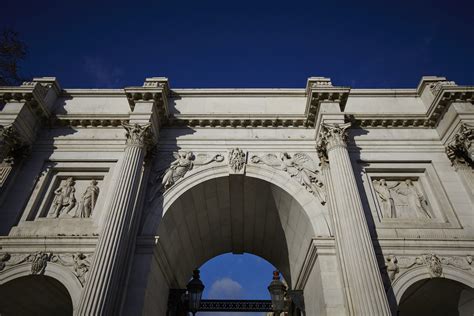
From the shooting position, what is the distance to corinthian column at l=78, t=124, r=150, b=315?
7.68 metres

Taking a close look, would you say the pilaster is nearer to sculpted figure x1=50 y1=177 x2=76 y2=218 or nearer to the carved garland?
sculpted figure x1=50 y1=177 x2=76 y2=218

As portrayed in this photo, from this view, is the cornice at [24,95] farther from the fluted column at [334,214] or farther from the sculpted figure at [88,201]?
the fluted column at [334,214]

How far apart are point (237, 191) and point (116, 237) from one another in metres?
5.08

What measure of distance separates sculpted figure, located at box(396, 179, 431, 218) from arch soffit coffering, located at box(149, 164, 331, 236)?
3255 millimetres

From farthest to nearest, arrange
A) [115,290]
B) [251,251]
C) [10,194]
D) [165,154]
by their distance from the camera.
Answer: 1. [251,251]
2. [165,154]
3. [10,194]
4. [115,290]

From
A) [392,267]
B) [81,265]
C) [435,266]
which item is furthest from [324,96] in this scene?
[81,265]

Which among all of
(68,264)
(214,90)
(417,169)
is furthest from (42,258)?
(417,169)

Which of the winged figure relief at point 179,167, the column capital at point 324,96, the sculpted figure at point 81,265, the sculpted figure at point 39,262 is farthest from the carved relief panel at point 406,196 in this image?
the sculpted figure at point 39,262

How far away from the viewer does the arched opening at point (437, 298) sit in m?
9.32

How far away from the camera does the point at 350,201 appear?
929cm

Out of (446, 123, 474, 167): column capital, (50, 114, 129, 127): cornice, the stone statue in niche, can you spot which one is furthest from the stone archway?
(446, 123, 474, 167): column capital

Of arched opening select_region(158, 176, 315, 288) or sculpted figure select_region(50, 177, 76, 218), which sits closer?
sculpted figure select_region(50, 177, 76, 218)

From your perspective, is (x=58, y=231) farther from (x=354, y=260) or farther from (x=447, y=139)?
(x=447, y=139)

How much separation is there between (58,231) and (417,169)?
13.1 metres
